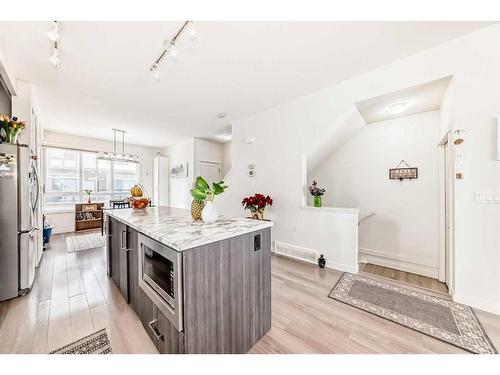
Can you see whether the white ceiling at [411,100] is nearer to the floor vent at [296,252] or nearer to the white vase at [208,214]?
the floor vent at [296,252]

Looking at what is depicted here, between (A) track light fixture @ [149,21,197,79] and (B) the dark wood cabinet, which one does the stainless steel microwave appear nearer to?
(B) the dark wood cabinet

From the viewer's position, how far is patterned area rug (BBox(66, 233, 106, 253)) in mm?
3857

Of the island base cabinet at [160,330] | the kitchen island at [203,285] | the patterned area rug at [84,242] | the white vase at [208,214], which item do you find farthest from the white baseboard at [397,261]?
the patterned area rug at [84,242]

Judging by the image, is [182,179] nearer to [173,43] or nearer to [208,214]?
[173,43]

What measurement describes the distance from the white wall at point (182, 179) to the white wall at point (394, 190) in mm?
3828

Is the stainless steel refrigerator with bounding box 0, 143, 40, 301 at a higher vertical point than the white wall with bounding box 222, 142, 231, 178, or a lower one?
lower

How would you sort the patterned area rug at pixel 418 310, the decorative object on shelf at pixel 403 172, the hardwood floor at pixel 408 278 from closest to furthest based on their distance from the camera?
the patterned area rug at pixel 418 310, the hardwood floor at pixel 408 278, the decorative object on shelf at pixel 403 172

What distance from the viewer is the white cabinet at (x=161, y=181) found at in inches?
266

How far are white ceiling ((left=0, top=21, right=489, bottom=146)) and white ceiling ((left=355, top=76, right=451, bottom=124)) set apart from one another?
389 millimetres

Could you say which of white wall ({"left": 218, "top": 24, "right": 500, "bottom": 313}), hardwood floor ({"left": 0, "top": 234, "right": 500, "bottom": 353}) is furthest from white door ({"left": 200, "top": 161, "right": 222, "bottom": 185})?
white wall ({"left": 218, "top": 24, "right": 500, "bottom": 313})

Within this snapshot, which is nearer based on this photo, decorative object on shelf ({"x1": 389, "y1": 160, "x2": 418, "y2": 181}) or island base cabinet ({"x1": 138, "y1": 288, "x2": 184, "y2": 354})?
island base cabinet ({"x1": 138, "y1": 288, "x2": 184, "y2": 354})

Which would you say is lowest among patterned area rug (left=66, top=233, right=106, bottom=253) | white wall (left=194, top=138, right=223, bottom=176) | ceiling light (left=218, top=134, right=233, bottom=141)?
patterned area rug (left=66, top=233, right=106, bottom=253)

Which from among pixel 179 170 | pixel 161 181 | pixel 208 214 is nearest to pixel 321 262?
pixel 208 214

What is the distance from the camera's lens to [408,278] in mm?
2680
